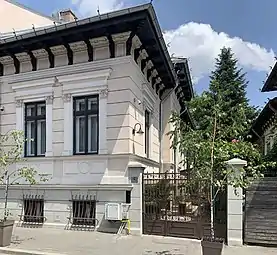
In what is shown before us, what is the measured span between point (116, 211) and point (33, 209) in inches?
132

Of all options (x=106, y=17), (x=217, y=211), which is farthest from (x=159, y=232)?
(x=106, y=17)

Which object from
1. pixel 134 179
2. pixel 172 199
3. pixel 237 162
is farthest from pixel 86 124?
pixel 237 162

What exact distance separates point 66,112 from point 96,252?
5.10 m

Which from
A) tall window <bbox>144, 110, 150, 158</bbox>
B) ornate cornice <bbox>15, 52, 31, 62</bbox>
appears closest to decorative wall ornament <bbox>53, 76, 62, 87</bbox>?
ornate cornice <bbox>15, 52, 31, 62</bbox>

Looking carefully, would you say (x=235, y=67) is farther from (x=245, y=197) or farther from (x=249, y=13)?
(x=245, y=197)

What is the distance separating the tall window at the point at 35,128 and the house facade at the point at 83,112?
0.12ft

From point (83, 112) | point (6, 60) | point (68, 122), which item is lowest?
point (68, 122)

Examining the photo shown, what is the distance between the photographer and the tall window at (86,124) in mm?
11923

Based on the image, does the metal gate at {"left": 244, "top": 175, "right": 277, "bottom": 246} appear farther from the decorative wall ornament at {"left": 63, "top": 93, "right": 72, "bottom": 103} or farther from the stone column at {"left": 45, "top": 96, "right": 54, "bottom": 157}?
the stone column at {"left": 45, "top": 96, "right": 54, "bottom": 157}

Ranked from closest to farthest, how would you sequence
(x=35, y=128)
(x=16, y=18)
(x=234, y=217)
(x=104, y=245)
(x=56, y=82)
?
(x=104, y=245)
(x=234, y=217)
(x=56, y=82)
(x=35, y=128)
(x=16, y=18)

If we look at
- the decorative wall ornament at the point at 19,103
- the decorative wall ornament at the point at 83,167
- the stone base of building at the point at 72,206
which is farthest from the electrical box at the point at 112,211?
the decorative wall ornament at the point at 19,103

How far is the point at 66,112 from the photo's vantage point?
12125 mm

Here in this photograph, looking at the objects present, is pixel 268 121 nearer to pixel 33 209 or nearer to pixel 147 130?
Answer: pixel 147 130

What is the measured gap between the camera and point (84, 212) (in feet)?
38.4
